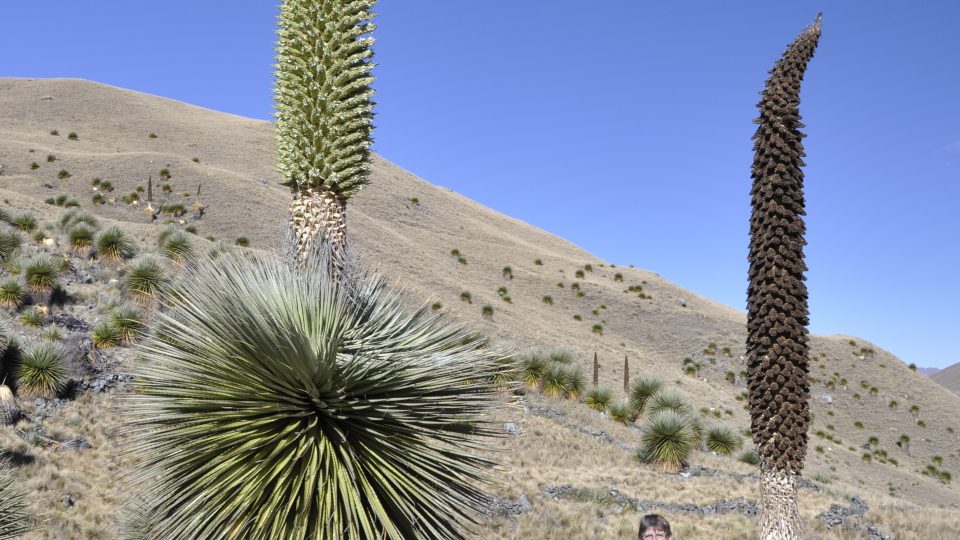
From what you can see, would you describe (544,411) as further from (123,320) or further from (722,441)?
(123,320)

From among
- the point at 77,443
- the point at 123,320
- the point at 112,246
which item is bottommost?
the point at 77,443

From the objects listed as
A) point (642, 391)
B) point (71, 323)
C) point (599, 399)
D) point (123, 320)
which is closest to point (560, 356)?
point (642, 391)

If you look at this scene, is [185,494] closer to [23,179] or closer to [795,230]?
[795,230]

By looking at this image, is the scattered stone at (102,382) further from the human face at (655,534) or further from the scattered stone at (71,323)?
the human face at (655,534)

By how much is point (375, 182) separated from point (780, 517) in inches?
2562

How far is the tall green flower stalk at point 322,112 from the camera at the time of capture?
3.92 metres

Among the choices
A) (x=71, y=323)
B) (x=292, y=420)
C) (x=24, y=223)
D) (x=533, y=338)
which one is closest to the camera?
(x=292, y=420)

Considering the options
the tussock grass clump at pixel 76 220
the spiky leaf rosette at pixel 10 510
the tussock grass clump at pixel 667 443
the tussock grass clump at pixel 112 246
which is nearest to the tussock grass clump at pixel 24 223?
the tussock grass clump at pixel 76 220

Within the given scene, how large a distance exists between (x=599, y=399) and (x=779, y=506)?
18959 mm

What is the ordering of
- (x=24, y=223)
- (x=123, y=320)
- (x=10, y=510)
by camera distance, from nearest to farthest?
(x=10, y=510) < (x=123, y=320) < (x=24, y=223)

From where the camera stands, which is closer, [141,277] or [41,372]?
[41,372]

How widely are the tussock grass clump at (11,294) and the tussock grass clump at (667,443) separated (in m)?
16.5

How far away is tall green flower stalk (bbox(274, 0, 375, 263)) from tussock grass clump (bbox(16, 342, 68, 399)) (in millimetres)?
11258

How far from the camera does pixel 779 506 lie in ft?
19.7
